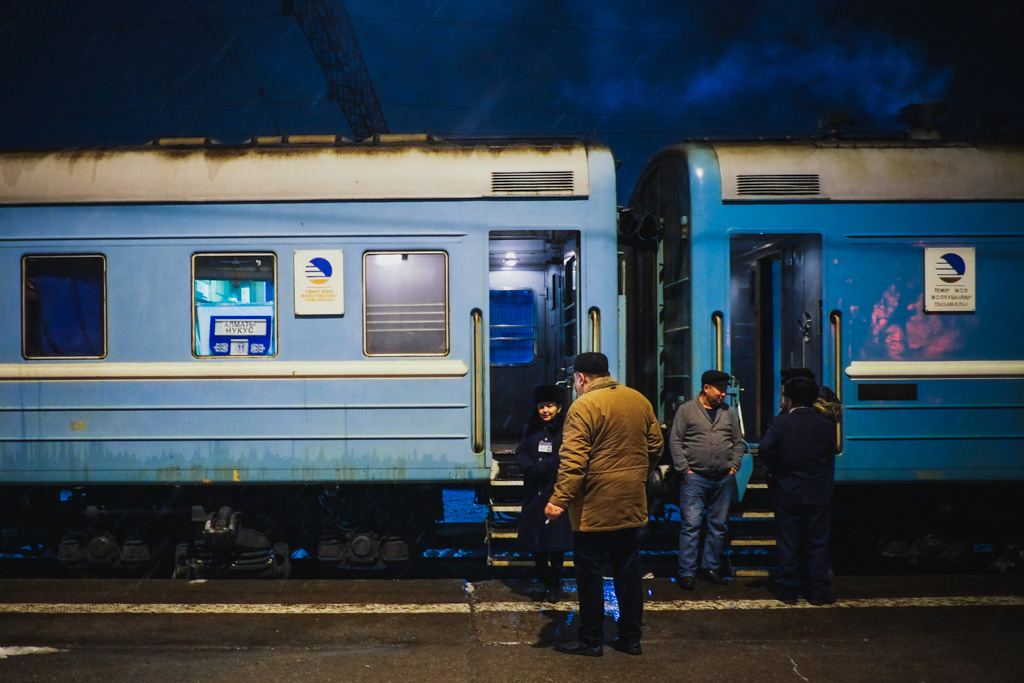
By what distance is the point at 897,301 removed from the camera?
20.6 feet

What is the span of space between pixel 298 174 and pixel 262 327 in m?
1.29

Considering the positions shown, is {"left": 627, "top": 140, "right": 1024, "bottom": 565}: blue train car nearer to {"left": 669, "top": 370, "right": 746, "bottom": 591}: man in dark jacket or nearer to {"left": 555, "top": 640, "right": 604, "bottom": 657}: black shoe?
{"left": 669, "top": 370, "right": 746, "bottom": 591}: man in dark jacket

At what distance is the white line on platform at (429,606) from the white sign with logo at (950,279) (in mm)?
2327

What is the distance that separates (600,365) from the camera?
4727 mm

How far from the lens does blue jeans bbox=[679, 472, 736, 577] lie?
6.02 metres

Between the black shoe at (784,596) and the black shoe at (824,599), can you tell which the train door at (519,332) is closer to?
the black shoe at (784,596)

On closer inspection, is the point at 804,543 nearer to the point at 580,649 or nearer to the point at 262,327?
the point at 580,649

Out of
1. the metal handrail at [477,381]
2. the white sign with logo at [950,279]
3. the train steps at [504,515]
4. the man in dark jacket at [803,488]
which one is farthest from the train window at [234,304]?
the white sign with logo at [950,279]

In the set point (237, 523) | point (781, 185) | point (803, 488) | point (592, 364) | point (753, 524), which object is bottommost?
point (753, 524)

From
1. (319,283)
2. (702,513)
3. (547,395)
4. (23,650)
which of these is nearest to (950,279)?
(702,513)

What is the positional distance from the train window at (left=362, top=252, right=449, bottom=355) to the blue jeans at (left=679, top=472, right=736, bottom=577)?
231 cm

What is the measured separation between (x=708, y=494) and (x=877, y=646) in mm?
1661

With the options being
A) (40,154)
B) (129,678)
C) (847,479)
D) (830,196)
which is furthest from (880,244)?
(40,154)

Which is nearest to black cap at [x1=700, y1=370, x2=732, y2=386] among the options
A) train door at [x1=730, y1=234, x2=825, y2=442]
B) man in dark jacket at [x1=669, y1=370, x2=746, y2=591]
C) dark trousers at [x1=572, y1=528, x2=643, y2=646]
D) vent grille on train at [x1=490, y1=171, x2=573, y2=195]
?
man in dark jacket at [x1=669, y1=370, x2=746, y2=591]
